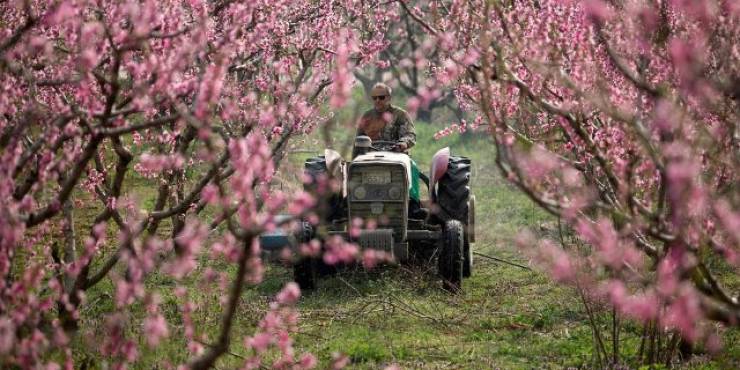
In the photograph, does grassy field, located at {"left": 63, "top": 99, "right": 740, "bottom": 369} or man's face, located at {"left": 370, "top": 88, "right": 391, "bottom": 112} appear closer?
grassy field, located at {"left": 63, "top": 99, "right": 740, "bottom": 369}

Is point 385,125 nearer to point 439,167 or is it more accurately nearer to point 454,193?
point 439,167

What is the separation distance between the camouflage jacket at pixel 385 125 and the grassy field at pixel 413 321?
1587mm

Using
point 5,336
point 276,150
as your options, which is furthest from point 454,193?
point 5,336

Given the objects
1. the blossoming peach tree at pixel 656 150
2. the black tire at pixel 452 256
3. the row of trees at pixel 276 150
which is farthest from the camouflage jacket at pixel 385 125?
the blossoming peach tree at pixel 656 150

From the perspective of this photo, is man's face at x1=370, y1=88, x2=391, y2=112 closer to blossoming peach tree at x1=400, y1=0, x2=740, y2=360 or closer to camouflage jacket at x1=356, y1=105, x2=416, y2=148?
camouflage jacket at x1=356, y1=105, x2=416, y2=148

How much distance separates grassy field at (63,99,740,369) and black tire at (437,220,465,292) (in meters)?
0.15

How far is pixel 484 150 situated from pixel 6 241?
977 inches

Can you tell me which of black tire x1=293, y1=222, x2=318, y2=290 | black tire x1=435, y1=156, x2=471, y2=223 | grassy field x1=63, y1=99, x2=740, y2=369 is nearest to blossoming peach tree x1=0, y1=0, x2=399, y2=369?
grassy field x1=63, y1=99, x2=740, y2=369

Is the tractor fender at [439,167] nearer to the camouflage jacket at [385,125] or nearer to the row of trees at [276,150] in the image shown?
the camouflage jacket at [385,125]

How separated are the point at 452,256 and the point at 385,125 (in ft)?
6.74

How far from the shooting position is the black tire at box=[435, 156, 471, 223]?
11422 millimetres

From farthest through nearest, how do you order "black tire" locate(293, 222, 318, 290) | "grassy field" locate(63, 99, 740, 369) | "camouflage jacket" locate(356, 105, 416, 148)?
"camouflage jacket" locate(356, 105, 416, 148)
"black tire" locate(293, 222, 318, 290)
"grassy field" locate(63, 99, 740, 369)

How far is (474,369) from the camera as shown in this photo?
25.6 feet

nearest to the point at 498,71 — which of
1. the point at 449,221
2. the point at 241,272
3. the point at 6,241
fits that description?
the point at 241,272
